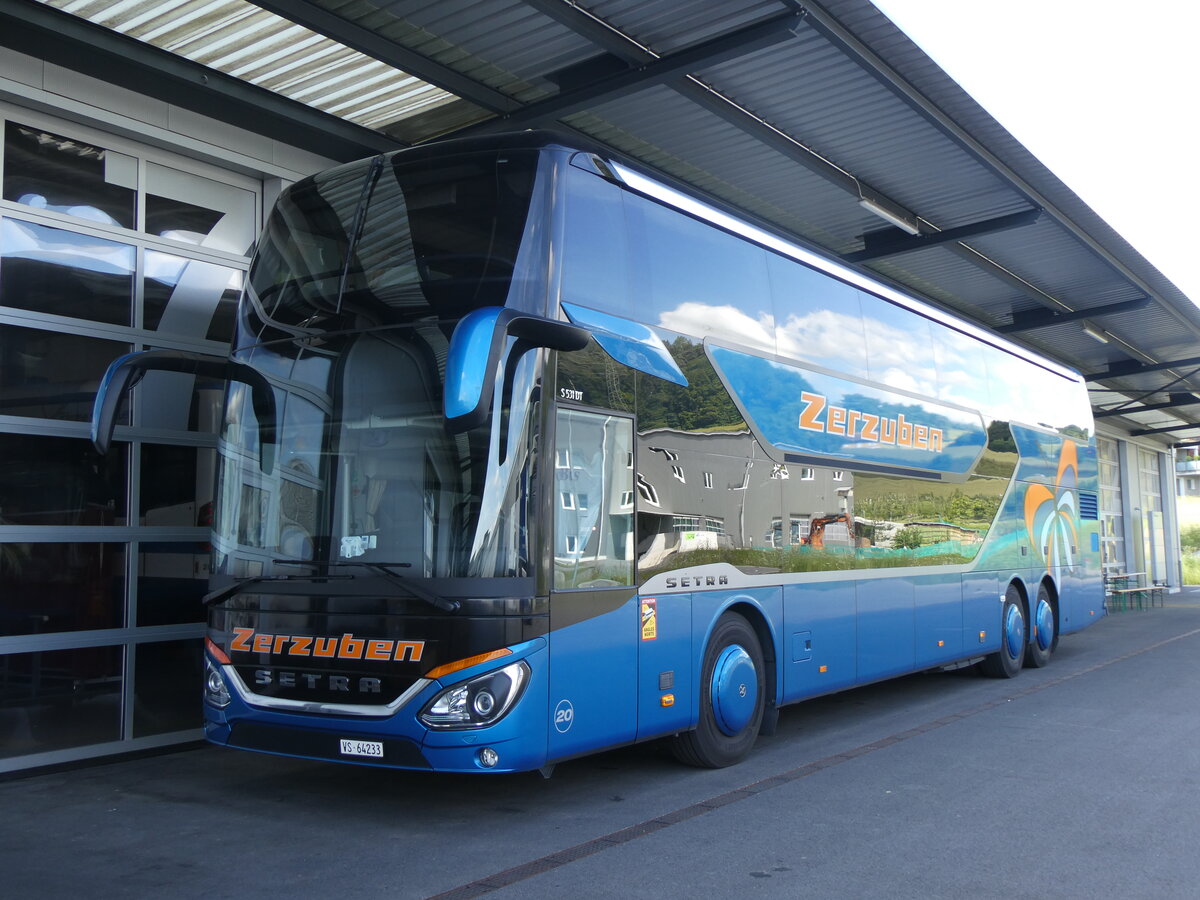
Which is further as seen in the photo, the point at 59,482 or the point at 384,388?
the point at 59,482

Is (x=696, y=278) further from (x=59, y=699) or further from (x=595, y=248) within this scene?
(x=59, y=699)

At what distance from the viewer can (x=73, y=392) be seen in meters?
8.14

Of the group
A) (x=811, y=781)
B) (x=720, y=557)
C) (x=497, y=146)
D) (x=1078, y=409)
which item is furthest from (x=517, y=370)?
(x=1078, y=409)

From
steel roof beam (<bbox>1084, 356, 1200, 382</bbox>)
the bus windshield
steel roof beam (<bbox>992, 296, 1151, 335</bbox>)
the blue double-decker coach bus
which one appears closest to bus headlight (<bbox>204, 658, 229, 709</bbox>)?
the blue double-decker coach bus

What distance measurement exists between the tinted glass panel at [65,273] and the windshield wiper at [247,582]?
3.03 meters

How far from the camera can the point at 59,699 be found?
25.9 feet

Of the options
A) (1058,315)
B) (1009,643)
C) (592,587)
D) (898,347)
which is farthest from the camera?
(1058,315)

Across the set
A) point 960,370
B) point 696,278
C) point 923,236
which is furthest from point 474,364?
point 923,236

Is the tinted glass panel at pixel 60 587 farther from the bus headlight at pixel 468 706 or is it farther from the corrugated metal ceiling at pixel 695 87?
the corrugated metal ceiling at pixel 695 87

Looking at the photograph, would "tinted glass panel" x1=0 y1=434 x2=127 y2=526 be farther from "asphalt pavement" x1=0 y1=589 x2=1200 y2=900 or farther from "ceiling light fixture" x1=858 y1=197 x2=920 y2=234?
"ceiling light fixture" x1=858 y1=197 x2=920 y2=234

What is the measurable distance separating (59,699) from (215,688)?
2.10 metres

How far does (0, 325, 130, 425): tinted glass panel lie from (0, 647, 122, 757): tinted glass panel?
178 cm

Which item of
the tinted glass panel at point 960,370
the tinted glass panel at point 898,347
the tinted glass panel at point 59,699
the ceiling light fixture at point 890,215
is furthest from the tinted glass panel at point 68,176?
the tinted glass panel at point 960,370

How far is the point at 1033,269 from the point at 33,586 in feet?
44.5
